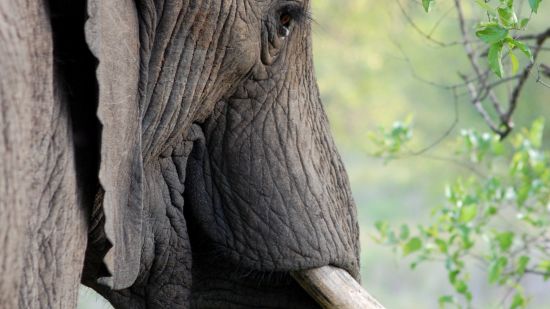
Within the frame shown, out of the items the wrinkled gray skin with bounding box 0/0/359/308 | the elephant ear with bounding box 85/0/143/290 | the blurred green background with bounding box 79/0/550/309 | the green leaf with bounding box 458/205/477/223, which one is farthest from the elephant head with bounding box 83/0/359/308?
the blurred green background with bounding box 79/0/550/309

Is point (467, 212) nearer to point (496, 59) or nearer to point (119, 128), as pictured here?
point (496, 59)

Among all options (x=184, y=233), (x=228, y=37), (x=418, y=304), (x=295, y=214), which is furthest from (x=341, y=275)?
(x=418, y=304)

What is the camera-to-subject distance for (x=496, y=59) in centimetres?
239

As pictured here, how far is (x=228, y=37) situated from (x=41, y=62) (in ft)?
2.14

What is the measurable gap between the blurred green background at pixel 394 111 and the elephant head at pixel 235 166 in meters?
8.35

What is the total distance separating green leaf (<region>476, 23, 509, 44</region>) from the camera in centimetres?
238

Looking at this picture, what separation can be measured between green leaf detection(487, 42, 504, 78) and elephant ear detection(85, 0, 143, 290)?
2.10ft

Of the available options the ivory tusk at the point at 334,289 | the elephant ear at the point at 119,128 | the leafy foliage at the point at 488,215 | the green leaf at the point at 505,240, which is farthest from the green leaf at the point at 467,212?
the elephant ear at the point at 119,128

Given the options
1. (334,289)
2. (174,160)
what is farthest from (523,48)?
(174,160)

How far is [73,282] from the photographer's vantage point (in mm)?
2053

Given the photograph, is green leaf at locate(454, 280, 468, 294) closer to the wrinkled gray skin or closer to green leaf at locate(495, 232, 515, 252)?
green leaf at locate(495, 232, 515, 252)

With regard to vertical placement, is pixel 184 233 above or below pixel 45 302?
above

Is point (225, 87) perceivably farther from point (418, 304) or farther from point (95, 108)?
point (418, 304)

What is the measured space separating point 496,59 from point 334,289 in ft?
1.85
